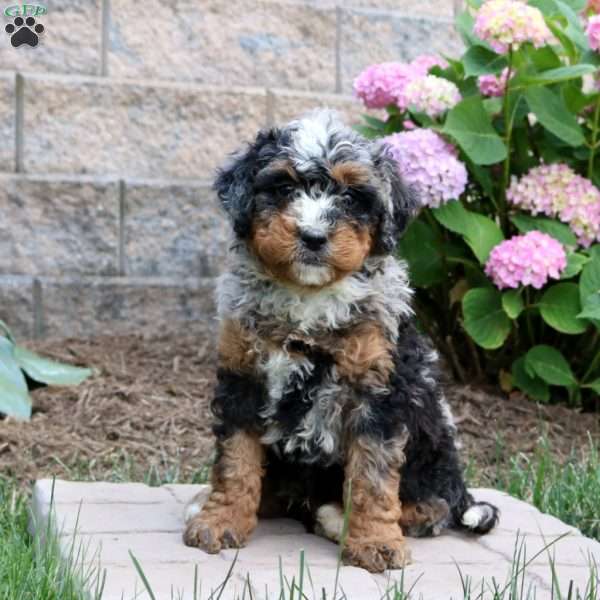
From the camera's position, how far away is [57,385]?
5953 mm

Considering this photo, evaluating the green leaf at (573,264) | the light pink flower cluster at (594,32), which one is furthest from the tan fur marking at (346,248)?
the light pink flower cluster at (594,32)

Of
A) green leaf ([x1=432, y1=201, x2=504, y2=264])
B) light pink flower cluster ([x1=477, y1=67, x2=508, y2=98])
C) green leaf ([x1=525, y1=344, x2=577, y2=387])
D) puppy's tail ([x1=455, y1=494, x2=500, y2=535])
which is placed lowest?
puppy's tail ([x1=455, y1=494, x2=500, y2=535])

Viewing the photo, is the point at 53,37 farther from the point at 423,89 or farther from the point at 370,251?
the point at 370,251

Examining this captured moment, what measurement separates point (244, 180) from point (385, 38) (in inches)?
150

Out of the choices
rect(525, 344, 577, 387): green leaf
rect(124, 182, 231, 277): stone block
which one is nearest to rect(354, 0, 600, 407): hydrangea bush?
rect(525, 344, 577, 387): green leaf

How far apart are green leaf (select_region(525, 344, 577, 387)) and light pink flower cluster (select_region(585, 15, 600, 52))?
1.49m

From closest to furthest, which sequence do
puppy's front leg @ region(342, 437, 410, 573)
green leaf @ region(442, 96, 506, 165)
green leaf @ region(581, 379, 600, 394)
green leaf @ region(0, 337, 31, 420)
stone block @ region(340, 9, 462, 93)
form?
puppy's front leg @ region(342, 437, 410, 573)
green leaf @ region(0, 337, 31, 420)
green leaf @ region(442, 96, 506, 165)
green leaf @ region(581, 379, 600, 394)
stone block @ region(340, 9, 462, 93)

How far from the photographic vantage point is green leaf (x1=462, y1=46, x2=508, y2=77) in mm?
5801

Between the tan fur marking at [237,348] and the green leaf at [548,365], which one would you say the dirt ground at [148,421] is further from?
the tan fur marking at [237,348]

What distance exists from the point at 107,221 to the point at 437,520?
10.8 feet

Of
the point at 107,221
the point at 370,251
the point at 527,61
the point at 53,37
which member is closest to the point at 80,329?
the point at 107,221

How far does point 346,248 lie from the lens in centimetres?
363

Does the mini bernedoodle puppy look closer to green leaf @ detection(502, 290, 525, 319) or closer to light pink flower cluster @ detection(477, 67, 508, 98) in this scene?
green leaf @ detection(502, 290, 525, 319)

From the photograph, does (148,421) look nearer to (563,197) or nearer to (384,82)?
(384,82)
